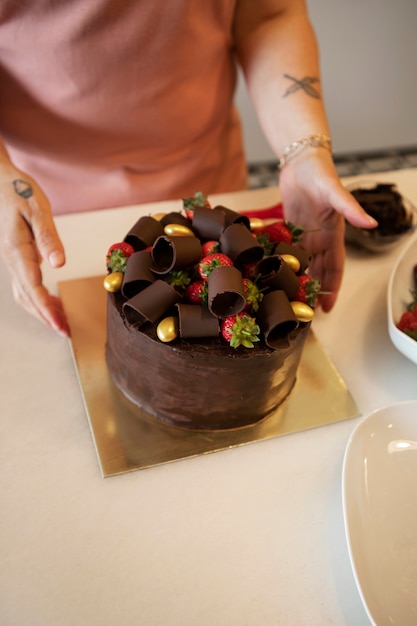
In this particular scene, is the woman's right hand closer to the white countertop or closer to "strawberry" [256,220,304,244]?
the white countertop

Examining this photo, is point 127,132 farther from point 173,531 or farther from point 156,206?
point 173,531

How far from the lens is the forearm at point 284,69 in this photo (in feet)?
3.66

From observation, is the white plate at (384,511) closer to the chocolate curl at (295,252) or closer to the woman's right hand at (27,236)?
the chocolate curl at (295,252)

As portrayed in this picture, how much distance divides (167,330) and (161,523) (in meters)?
0.27

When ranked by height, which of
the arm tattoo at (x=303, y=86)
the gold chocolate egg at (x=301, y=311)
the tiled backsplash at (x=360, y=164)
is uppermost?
the arm tattoo at (x=303, y=86)

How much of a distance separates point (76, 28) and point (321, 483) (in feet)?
2.85

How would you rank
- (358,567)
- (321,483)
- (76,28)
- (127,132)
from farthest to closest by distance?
(127,132) → (76,28) → (321,483) → (358,567)

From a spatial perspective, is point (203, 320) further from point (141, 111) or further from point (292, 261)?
point (141, 111)

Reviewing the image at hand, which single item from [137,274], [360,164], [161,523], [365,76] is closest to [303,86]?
[137,274]

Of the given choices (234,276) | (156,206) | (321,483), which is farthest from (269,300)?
(156,206)

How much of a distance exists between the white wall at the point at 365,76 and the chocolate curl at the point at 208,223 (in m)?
1.95

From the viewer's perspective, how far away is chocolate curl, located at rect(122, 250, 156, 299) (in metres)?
0.77

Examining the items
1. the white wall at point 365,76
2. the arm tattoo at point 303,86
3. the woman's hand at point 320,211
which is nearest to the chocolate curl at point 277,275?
the woman's hand at point 320,211

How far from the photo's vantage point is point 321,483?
811 millimetres
